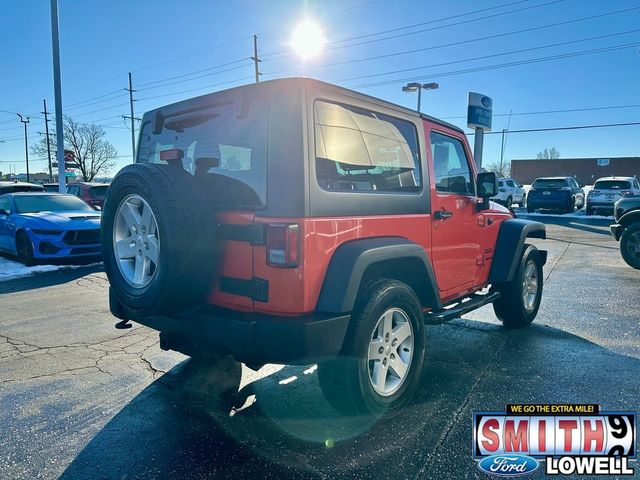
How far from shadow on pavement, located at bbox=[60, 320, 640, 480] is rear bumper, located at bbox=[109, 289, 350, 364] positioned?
1.78 feet

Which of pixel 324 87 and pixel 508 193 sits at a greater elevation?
pixel 324 87

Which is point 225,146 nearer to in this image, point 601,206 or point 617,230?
point 617,230

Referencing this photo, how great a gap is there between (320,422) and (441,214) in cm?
180

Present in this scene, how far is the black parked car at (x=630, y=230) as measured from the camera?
309 inches

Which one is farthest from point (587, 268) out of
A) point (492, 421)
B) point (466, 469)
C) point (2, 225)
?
point (2, 225)

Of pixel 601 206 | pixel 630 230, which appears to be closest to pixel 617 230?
pixel 630 230

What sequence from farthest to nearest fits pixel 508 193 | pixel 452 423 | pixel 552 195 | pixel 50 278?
pixel 508 193 < pixel 552 195 < pixel 50 278 < pixel 452 423

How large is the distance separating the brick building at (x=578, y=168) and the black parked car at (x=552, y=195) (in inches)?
1547

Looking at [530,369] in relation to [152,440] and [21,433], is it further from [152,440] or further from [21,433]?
[21,433]

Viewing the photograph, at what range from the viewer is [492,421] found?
2672 mm

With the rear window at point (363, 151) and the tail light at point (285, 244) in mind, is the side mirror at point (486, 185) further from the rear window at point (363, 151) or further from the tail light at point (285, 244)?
the tail light at point (285, 244)

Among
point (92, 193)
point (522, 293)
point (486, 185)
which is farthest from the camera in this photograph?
point (92, 193)

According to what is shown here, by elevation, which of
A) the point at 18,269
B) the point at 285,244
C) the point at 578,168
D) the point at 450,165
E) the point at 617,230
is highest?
the point at 578,168

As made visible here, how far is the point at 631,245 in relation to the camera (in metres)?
7.91
